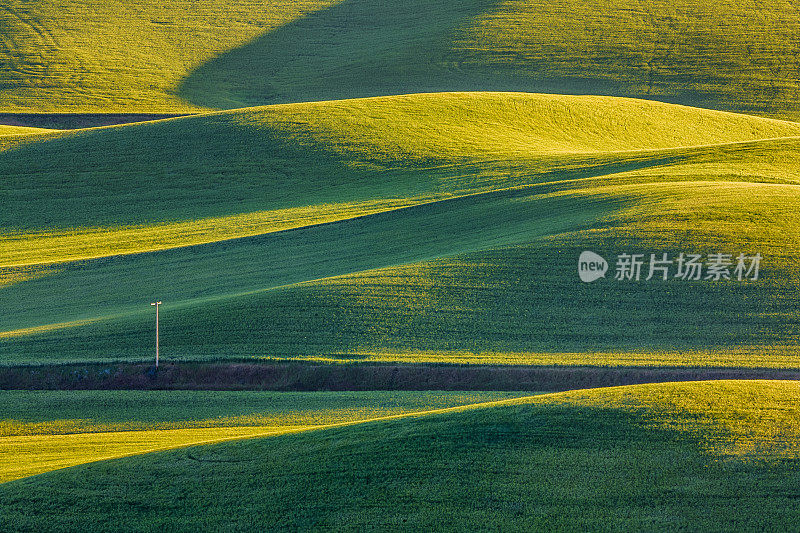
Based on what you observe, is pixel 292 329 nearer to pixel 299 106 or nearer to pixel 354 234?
pixel 354 234

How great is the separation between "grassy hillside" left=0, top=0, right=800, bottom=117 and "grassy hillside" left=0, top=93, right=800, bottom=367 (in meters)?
14.4

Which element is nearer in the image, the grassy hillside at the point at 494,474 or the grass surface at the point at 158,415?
the grassy hillside at the point at 494,474

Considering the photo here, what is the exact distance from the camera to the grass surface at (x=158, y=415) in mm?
18719

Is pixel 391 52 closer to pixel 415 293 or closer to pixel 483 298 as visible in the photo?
pixel 415 293

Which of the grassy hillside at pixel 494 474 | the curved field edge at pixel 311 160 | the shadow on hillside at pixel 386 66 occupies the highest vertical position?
the shadow on hillside at pixel 386 66

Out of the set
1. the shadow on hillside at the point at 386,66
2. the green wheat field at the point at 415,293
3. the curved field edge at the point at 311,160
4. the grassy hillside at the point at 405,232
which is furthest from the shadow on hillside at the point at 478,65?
the grassy hillside at the point at 405,232

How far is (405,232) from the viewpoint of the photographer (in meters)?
33.1

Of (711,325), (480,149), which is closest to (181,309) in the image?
(711,325)

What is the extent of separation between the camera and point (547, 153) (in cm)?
4362

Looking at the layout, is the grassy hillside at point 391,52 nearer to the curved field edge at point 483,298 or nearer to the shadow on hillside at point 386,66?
the shadow on hillside at point 386,66

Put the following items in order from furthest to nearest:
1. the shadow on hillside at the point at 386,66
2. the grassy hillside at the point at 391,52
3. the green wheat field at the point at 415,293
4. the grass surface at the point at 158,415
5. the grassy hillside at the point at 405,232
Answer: the shadow on hillside at the point at 386,66
the grassy hillside at the point at 391,52
the grassy hillside at the point at 405,232
the grass surface at the point at 158,415
the green wheat field at the point at 415,293

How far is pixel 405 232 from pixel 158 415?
1480cm

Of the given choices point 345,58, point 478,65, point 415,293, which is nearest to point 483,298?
point 415,293

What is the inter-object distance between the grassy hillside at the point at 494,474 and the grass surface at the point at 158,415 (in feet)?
7.58
